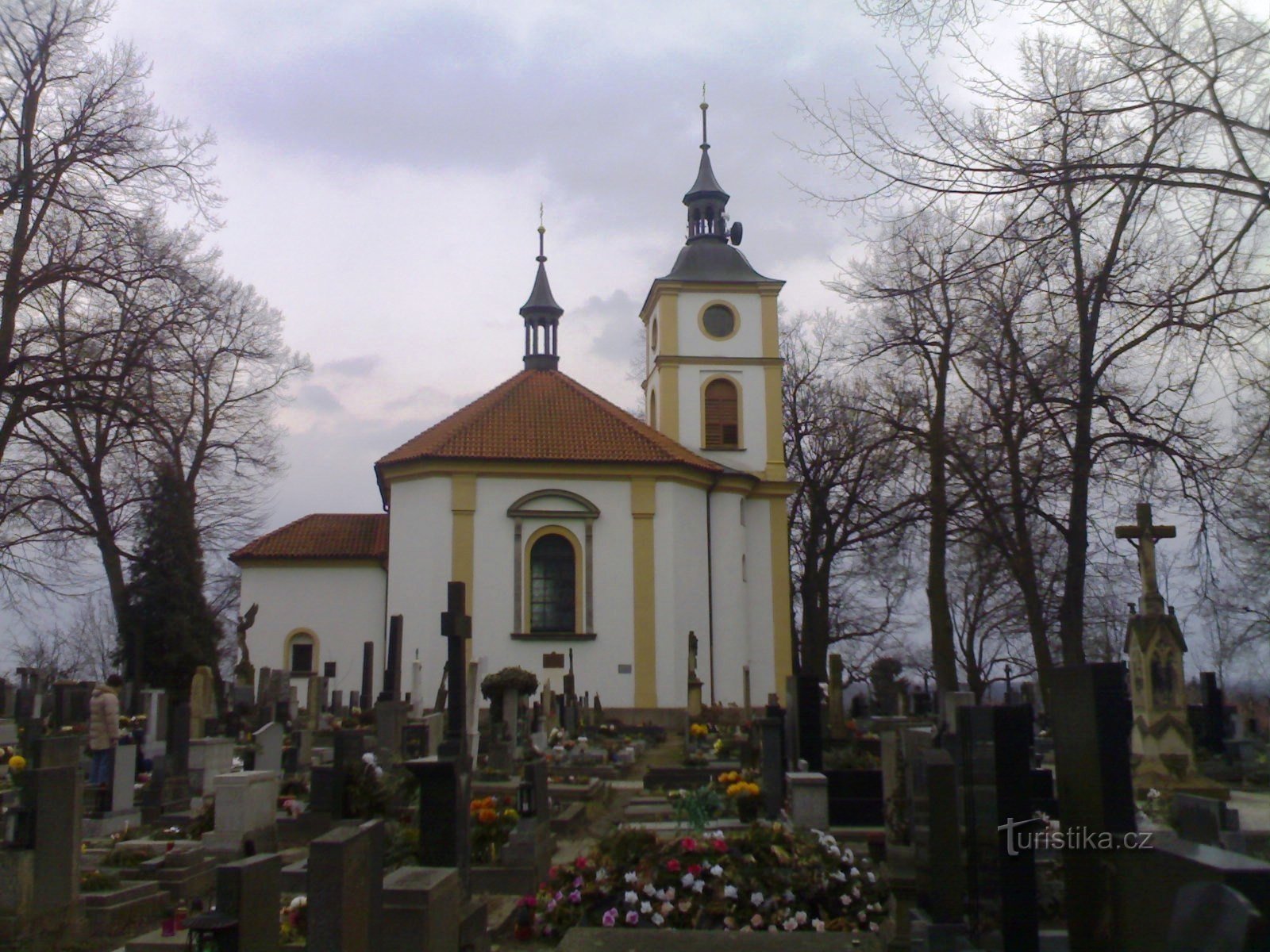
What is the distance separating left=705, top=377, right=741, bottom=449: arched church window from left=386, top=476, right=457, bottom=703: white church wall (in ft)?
25.6

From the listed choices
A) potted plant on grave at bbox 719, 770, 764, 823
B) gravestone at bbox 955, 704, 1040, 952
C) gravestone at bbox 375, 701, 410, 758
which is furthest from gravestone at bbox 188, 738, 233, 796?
gravestone at bbox 955, 704, 1040, 952

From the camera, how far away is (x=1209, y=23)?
6.27 metres

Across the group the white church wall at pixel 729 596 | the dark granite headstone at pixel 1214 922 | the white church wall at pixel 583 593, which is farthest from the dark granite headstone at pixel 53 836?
the white church wall at pixel 729 596

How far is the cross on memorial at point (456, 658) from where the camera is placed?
8594 mm

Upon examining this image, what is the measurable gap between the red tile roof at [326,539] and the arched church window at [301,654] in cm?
218

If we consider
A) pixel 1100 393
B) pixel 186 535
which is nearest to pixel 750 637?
pixel 186 535

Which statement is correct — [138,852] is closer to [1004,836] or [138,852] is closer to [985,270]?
[1004,836]

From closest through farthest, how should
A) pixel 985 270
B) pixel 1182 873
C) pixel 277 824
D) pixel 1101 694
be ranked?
pixel 1182 873 < pixel 1101 694 < pixel 985 270 < pixel 277 824

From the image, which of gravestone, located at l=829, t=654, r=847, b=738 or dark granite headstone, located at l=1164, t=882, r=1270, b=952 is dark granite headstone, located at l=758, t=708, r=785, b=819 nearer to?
gravestone, located at l=829, t=654, r=847, b=738

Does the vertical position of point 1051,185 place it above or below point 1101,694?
above

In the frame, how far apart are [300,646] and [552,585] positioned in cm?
785

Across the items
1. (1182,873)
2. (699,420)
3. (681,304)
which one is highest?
(681,304)

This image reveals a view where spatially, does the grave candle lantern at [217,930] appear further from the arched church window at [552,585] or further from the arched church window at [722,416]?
the arched church window at [722,416]

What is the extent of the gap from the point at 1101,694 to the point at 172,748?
429 inches
